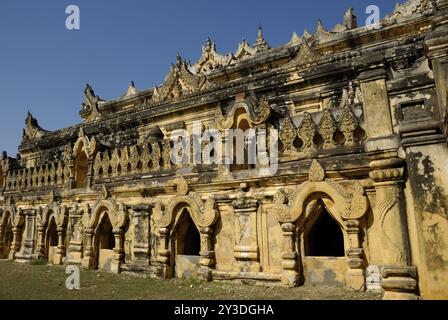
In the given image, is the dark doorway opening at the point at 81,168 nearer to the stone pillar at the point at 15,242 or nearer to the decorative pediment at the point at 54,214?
the decorative pediment at the point at 54,214

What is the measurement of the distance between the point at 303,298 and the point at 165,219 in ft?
15.4

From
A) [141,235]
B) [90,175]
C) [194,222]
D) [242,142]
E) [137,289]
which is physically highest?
[242,142]

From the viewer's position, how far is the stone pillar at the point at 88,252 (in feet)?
39.3

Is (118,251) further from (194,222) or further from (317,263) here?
(317,263)

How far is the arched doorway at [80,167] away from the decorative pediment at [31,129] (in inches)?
331

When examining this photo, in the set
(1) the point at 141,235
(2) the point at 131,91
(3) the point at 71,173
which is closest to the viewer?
(1) the point at 141,235

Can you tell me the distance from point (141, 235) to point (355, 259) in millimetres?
6259

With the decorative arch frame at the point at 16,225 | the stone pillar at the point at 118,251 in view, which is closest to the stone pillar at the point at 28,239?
the decorative arch frame at the point at 16,225

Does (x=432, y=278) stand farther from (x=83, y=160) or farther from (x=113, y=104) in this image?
(x=113, y=104)

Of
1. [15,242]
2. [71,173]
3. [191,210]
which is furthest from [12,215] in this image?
[191,210]

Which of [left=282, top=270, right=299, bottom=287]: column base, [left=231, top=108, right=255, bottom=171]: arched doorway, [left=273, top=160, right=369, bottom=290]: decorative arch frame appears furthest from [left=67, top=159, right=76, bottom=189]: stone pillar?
[left=282, top=270, right=299, bottom=287]: column base

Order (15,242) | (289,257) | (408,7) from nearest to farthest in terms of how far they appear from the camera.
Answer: (289,257) < (15,242) < (408,7)

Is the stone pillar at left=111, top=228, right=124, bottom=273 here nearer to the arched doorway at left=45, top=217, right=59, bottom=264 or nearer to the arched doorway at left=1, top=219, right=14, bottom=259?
the arched doorway at left=45, top=217, right=59, bottom=264

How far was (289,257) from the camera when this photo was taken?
7.77 metres
